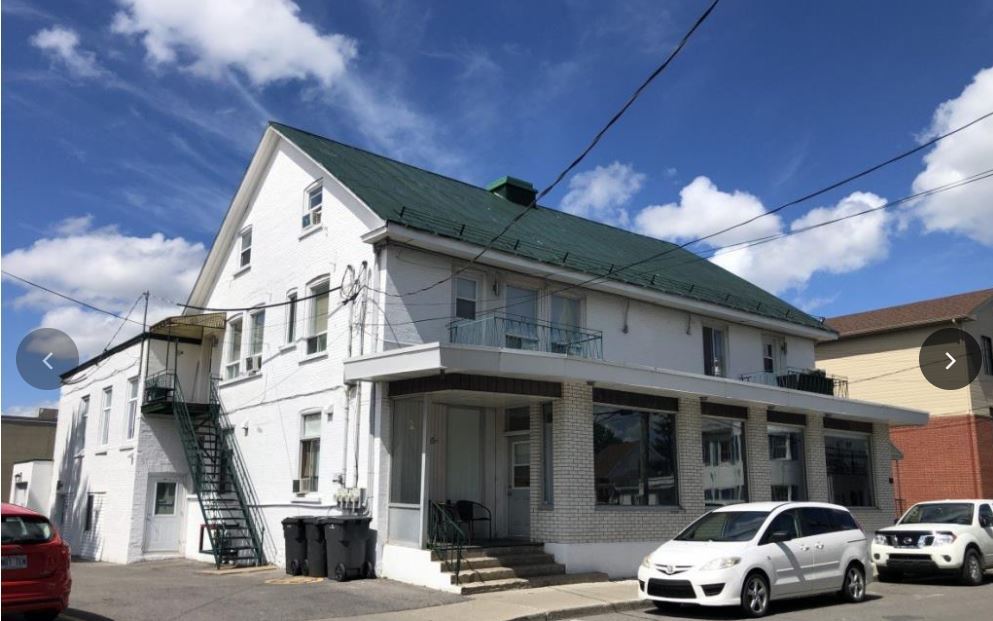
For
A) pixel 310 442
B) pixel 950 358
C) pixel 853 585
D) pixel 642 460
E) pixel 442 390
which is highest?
pixel 950 358

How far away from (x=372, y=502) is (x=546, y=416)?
3.73 m

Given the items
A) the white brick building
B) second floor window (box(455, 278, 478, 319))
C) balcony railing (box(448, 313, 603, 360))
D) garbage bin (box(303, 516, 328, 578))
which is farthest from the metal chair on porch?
second floor window (box(455, 278, 478, 319))

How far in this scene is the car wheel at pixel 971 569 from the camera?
15977 mm

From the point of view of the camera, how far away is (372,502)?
623 inches

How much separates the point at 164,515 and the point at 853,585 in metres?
16.5

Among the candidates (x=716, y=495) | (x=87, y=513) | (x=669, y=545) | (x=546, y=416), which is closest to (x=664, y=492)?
(x=716, y=495)

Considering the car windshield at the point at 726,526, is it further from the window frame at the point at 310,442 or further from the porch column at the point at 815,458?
the porch column at the point at 815,458

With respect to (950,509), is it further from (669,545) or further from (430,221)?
(430,221)

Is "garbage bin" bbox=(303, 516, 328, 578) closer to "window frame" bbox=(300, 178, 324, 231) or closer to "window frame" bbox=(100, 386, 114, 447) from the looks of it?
"window frame" bbox=(300, 178, 324, 231)

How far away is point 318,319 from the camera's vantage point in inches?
745

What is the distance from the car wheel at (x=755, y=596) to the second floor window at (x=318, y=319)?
10252 millimetres

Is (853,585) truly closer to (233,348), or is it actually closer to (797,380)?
(797,380)

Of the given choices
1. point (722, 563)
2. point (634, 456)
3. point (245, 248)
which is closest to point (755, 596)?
point (722, 563)

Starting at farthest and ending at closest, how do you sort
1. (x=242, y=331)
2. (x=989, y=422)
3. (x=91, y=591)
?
(x=989, y=422)
(x=242, y=331)
(x=91, y=591)
